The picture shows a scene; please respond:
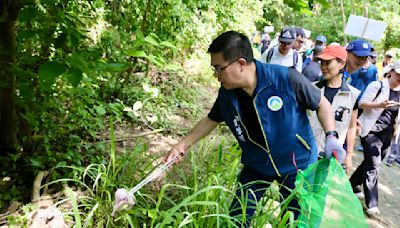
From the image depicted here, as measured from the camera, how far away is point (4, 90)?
120 inches

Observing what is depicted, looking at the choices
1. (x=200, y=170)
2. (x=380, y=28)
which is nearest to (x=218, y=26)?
(x=380, y=28)

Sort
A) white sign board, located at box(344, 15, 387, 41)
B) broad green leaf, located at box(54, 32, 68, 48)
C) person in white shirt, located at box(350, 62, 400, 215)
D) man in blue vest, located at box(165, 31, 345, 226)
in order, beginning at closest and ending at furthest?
broad green leaf, located at box(54, 32, 68, 48)
man in blue vest, located at box(165, 31, 345, 226)
person in white shirt, located at box(350, 62, 400, 215)
white sign board, located at box(344, 15, 387, 41)

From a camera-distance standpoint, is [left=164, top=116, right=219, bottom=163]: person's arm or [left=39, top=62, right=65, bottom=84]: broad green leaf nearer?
[left=39, top=62, right=65, bottom=84]: broad green leaf

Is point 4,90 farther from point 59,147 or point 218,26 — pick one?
point 218,26

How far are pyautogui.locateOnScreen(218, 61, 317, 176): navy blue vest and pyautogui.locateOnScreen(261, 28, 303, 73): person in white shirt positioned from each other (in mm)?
2567

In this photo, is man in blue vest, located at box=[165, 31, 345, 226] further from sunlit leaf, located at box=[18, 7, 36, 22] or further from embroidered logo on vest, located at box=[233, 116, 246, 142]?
sunlit leaf, located at box=[18, 7, 36, 22]

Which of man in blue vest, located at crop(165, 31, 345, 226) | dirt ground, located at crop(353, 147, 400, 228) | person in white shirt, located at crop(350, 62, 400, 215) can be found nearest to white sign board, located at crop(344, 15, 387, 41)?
dirt ground, located at crop(353, 147, 400, 228)

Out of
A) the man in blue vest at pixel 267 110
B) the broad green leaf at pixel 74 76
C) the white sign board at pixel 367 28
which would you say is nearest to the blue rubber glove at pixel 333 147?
the man in blue vest at pixel 267 110

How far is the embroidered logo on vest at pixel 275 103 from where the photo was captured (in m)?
2.27

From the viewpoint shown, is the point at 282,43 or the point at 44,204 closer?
the point at 44,204

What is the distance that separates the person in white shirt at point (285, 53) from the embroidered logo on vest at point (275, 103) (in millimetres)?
A: 2698

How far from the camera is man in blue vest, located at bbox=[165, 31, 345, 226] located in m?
2.19

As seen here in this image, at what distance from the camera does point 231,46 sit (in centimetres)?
214

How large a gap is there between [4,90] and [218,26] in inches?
247
